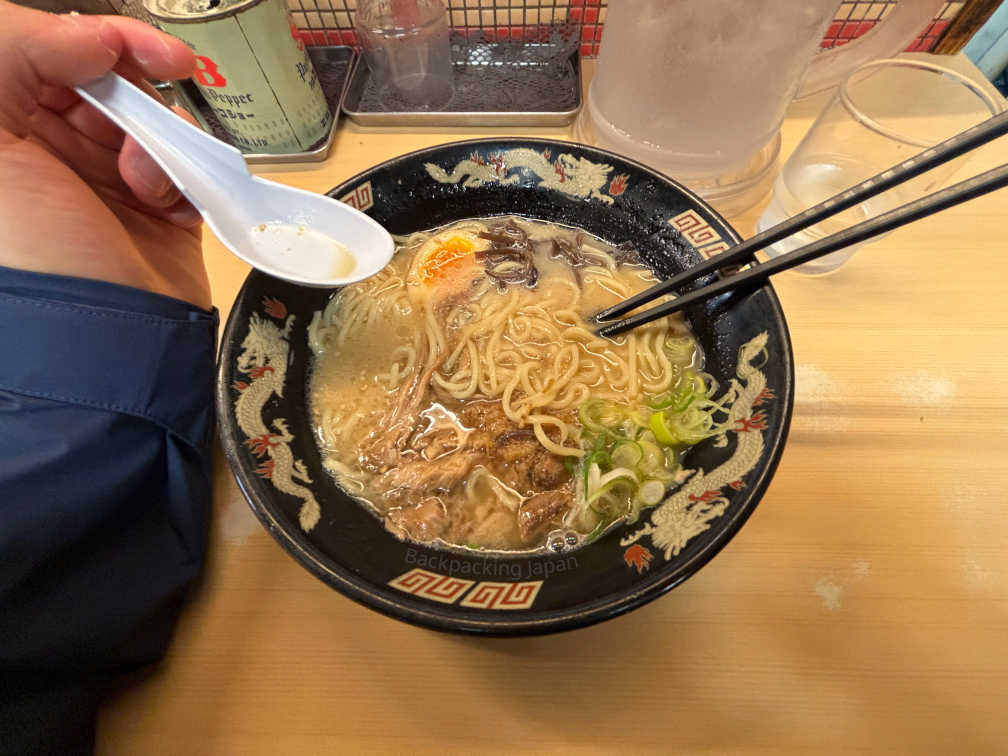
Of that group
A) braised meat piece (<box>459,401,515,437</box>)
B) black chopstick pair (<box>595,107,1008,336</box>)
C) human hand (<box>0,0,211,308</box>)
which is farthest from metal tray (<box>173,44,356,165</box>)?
black chopstick pair (<box>595,107,1008,336</box>)

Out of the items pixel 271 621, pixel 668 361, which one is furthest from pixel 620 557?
pixel 271 621

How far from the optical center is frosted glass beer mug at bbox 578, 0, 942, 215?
1448 millimetres

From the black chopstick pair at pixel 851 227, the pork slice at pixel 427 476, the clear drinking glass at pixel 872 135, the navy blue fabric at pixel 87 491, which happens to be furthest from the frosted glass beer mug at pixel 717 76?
the navy blue fabric at pixel 87 491

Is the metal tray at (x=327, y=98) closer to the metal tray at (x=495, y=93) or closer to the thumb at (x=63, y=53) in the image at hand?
the metal tray at (x=495, y=93)

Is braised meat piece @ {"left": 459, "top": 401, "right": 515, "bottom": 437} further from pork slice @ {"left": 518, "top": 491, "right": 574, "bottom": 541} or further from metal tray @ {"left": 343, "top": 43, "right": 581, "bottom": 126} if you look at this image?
metal tray @ {"left": 343, "top": 43, "right": 581, "bottom": 126}

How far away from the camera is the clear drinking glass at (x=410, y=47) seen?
6.95ft

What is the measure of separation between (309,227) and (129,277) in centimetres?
50

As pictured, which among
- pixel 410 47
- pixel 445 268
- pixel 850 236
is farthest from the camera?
pixel 410 47

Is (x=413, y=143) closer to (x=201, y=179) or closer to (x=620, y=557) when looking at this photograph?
(x=201, y=179)

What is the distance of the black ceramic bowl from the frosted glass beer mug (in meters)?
0.42

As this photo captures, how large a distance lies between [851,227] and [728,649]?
1027 millimetres

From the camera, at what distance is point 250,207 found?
1426 millimetres

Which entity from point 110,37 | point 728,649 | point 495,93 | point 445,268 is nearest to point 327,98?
point 495,93

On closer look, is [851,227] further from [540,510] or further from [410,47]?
[410,47]
